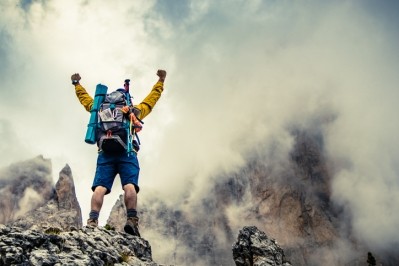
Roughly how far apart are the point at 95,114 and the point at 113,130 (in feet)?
2.73

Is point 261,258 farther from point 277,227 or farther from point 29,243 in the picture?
point 277,227

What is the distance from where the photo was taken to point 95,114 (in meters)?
11.5

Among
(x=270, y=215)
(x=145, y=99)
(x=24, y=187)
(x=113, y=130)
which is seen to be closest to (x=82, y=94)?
(x=145, y=99)

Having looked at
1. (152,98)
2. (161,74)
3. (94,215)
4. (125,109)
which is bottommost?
(94,215)

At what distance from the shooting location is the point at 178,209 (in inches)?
6078

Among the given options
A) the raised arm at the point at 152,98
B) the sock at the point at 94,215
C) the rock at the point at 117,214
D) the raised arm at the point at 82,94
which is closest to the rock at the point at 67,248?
the sock at the point at 94,215

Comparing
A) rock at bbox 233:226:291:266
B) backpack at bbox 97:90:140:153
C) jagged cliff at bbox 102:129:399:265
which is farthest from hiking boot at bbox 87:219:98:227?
jagged cliff at bbox 102:129:399:265

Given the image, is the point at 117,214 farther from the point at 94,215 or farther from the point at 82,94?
the point at 94,215

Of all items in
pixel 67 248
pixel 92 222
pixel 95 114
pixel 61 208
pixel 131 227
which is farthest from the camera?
pixel 61 208

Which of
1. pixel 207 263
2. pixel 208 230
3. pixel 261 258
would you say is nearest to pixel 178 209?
pixel 208 230

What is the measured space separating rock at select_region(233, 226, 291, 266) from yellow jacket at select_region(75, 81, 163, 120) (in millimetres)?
4928

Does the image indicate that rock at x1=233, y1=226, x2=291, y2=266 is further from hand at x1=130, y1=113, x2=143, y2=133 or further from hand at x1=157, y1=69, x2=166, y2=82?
hand at x1=157, y1=69, x2=166, y2=82

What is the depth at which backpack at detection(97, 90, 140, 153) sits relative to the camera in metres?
11.1

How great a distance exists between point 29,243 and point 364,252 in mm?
139042
